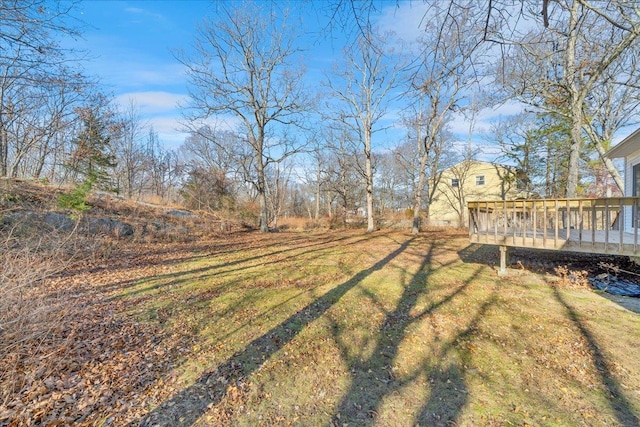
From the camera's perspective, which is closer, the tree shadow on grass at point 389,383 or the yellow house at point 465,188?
the tree shadow on grass at point 389,383

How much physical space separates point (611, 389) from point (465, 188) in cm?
2279

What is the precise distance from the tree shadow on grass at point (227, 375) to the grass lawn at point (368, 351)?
0.01 meters

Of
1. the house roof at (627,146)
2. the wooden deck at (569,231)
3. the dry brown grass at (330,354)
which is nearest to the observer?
the dry brown grass at (330,354)

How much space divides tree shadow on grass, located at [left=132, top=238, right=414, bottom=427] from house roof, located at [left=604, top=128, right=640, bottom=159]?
8351 millimetres

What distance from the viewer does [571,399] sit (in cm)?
254

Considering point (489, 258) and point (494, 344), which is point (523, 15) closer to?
point (494, 344)

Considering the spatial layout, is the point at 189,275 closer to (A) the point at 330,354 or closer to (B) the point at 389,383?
(A) the point at 330,354

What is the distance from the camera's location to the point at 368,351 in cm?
341

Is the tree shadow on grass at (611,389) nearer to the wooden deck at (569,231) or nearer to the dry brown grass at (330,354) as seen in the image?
the dry brown grass at (330,354)

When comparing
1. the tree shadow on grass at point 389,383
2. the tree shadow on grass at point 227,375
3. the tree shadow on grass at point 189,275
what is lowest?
the tree shadow on grass at point 389,383

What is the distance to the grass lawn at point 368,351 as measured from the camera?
2.45 meters

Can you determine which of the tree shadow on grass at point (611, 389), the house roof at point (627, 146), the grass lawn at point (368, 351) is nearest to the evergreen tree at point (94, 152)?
the grass lawn at point (368, 351)

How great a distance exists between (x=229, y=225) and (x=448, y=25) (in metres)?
14.6

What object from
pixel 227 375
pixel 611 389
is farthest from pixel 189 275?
pixel 611 389
